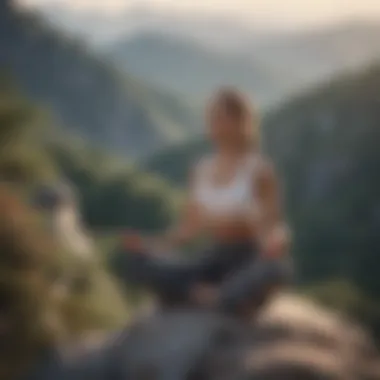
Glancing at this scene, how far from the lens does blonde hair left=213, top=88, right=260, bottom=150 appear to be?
1.64 m

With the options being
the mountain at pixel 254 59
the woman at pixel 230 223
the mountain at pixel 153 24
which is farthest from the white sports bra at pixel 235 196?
the mountain at pixel 153 24

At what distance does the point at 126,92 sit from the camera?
1.75m

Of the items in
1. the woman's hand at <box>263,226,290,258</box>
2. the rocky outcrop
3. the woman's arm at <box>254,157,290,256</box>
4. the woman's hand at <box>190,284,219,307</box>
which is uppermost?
the woman's arm at <box>254,157,290,256</box>

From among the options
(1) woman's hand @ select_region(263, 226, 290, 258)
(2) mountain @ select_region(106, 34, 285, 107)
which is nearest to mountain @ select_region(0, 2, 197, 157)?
(2) mountain @ select_region(106, 34, 285, 107)

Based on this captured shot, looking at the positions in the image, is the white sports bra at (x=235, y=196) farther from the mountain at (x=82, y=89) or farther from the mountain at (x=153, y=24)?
the mountain at (x=153, y=24)

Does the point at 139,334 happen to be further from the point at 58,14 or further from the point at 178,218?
the point at 58,14

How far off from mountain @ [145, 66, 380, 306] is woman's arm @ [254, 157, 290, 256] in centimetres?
2

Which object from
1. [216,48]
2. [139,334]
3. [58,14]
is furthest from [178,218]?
[58,14]

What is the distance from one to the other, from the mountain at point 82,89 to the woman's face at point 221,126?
63 millimetres

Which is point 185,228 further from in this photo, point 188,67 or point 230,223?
point 188,67

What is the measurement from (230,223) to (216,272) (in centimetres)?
10

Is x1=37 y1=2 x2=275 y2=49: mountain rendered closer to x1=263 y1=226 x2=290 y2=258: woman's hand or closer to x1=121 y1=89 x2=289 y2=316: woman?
x1=121 y1=89 x2=289 y2=316: woman

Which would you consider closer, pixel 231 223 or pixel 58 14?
pixel 231 223

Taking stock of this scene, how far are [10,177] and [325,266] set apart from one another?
2.09 ft
